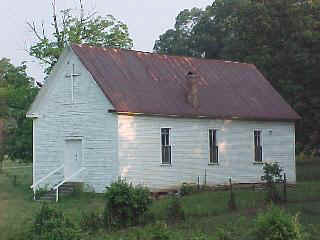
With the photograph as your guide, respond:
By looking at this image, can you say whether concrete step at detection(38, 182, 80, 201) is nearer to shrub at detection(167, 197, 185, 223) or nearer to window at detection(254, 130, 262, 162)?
window at detection(254, 130, 262, 162)

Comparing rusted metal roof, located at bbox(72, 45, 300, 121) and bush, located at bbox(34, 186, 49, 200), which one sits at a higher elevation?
rusted metal roof, located at bbox(72, 45, 300, 121)

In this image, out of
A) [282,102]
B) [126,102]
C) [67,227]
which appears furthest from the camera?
[282,102]

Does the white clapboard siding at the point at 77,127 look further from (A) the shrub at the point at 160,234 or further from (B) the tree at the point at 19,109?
(A) the shrub at the point at 160,234

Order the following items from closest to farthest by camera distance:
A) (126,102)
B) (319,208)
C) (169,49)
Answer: (319,208), (126,102), (169,49)

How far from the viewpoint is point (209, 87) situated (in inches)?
1448

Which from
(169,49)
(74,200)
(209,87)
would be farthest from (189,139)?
(169,49)

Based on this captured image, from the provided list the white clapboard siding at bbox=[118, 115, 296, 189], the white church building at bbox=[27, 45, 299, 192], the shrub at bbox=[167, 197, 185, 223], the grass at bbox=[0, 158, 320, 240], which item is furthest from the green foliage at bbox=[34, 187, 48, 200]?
the shrub at bbox=[167, 197, 185, 223]

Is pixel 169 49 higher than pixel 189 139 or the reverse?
higher

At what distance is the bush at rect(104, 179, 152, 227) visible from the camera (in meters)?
20.2

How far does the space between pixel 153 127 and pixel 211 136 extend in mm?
3896

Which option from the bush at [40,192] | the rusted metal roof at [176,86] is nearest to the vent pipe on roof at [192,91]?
the rusted metal roof at [176,86]

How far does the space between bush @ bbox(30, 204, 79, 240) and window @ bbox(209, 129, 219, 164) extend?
19383 millimetres

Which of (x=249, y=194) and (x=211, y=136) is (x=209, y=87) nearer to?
(x=211, y=136)

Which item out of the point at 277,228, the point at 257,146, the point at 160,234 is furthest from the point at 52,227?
the point at 257,146
